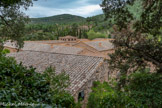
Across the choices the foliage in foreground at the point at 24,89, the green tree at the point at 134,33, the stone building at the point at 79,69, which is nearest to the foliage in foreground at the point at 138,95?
the green tree at the point at 134,33

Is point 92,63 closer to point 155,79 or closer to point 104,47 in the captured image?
point 155,79

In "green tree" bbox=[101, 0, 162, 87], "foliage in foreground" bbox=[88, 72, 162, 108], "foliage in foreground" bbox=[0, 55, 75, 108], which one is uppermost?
"green tree" bbox=[101, 0, 162, 87]

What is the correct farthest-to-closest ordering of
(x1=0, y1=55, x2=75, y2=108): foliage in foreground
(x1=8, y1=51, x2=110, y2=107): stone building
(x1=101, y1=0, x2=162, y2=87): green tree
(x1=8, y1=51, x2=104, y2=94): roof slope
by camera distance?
(x1=8, y1=51, x2=104, y2=94): roof slope, (x1=8, y1=51, x2=110, y2=107): stone building, (x1=101, y1=0, x2=162, y2=87): green tree, (x1=0, y1=55, x2=75, y2=108): foliage in foreground

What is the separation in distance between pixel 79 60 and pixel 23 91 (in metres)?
9.51

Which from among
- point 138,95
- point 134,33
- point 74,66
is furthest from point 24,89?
point 74,66

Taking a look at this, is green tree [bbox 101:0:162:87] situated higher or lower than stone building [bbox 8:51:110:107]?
higher

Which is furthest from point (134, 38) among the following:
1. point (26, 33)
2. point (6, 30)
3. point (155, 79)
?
point (6, 30)

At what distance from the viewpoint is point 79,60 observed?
483 inches

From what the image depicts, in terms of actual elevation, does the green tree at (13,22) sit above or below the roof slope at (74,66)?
above

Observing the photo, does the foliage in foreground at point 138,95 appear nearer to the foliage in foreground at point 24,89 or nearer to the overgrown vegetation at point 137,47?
the overgrown vegetation at point 137,47

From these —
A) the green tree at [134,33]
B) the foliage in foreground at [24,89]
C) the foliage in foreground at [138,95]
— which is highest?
the green tree at [134,33]

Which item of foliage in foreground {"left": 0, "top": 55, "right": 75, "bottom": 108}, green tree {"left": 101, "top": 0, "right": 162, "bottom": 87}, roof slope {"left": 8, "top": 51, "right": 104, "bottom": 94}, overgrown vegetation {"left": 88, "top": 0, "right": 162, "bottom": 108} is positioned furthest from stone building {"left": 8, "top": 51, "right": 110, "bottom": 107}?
foliage in foreground {"left": 0, "top": 55, "right": 75, "bottom": 108}

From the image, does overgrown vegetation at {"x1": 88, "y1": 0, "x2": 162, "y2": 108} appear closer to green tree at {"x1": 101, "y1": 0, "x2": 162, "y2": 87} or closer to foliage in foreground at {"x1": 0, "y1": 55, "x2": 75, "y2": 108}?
green tree at {"x1": 101, "y1": 0, "x2": 162, "y2": 87}

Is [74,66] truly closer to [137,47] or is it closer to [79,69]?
[79,69]
